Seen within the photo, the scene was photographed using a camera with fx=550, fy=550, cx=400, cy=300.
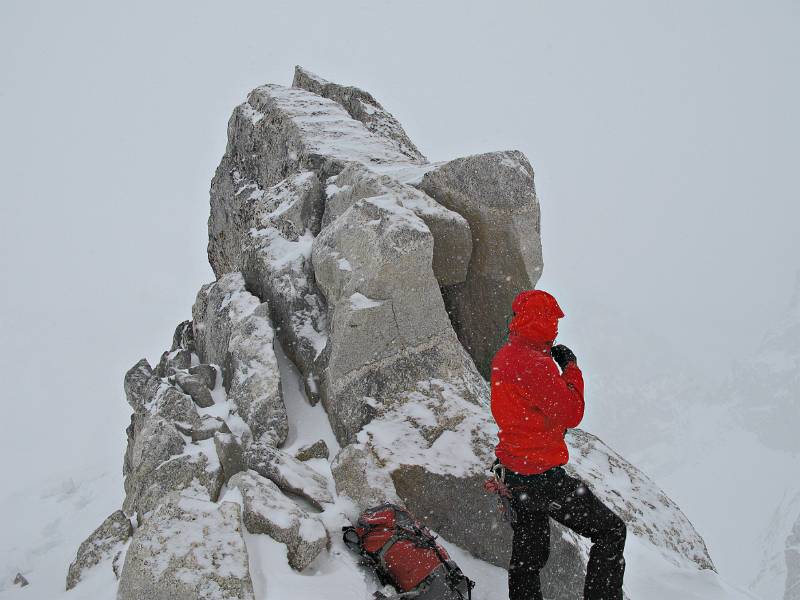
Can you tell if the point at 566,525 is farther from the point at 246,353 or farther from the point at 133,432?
the point at 133,432

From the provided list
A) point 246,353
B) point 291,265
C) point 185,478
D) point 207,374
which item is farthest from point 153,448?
point 291,265

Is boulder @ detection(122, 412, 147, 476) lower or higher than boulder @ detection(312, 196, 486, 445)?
lower

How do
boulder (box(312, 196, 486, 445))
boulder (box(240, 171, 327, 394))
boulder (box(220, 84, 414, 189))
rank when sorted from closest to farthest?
boulder (box(312, 196, 486, 445))
boulder (box(240, 171, 327, 394))
boulder (box(220, 84, 414, 189))

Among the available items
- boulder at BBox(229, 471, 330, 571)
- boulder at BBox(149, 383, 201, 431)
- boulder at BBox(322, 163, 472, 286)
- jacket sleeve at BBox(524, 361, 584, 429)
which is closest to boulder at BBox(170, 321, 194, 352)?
boulder at BBox(149, 383, 201, 431)

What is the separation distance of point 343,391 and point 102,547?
5.17 m

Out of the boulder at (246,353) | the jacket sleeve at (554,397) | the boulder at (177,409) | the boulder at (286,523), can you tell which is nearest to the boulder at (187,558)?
the boulder at (286,523)

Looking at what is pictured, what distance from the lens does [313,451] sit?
1075 cm

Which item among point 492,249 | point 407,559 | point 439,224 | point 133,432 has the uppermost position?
point 439,224

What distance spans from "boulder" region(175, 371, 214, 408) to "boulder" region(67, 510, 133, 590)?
2.73m

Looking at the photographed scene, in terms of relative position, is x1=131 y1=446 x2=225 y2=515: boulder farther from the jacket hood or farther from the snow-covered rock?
the jacket hood

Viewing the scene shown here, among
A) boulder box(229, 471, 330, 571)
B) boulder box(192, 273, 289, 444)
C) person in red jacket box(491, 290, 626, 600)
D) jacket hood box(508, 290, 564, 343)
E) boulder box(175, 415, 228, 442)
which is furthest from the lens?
boulder box(192, 273, 289, 444)

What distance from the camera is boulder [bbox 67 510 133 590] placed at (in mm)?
9914

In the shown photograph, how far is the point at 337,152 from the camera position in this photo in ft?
55.6

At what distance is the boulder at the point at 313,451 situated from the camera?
35.1 ft
